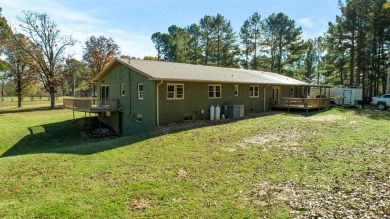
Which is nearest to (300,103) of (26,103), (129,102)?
(129,102)

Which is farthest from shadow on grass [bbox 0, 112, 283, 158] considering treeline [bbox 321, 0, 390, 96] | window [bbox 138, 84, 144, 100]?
treeline [bbox 321, 0, 390, 96]

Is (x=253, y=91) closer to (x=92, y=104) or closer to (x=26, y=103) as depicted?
(x=92, y=104)

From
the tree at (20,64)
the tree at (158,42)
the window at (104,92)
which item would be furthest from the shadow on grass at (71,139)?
the tree at (158,42)

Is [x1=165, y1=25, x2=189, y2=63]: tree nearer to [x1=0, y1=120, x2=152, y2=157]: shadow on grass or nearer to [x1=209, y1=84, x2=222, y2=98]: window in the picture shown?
[x1=0, y1=120, x2=152, y2=157]: shadow on grass

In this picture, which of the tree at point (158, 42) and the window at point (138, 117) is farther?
the tree at point (158, 42)

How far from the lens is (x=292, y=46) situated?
44.4 meters

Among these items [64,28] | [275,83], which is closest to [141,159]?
[275,83]

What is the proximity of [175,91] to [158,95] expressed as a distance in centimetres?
145

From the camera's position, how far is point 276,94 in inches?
1038

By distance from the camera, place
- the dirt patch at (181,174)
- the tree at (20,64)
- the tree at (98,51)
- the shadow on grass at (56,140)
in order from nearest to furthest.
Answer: the dirt patch at (181,174), the shadow on grass at (56,140), the tree at (20,64), the tree at (98,51)

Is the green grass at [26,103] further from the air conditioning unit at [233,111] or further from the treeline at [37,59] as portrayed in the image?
the air conditioning unit at [233,111]

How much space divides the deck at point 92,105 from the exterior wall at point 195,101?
516 centimetres

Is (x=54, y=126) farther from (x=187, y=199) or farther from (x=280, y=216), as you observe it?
(x=280, y=216)

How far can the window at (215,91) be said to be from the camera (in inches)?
789
